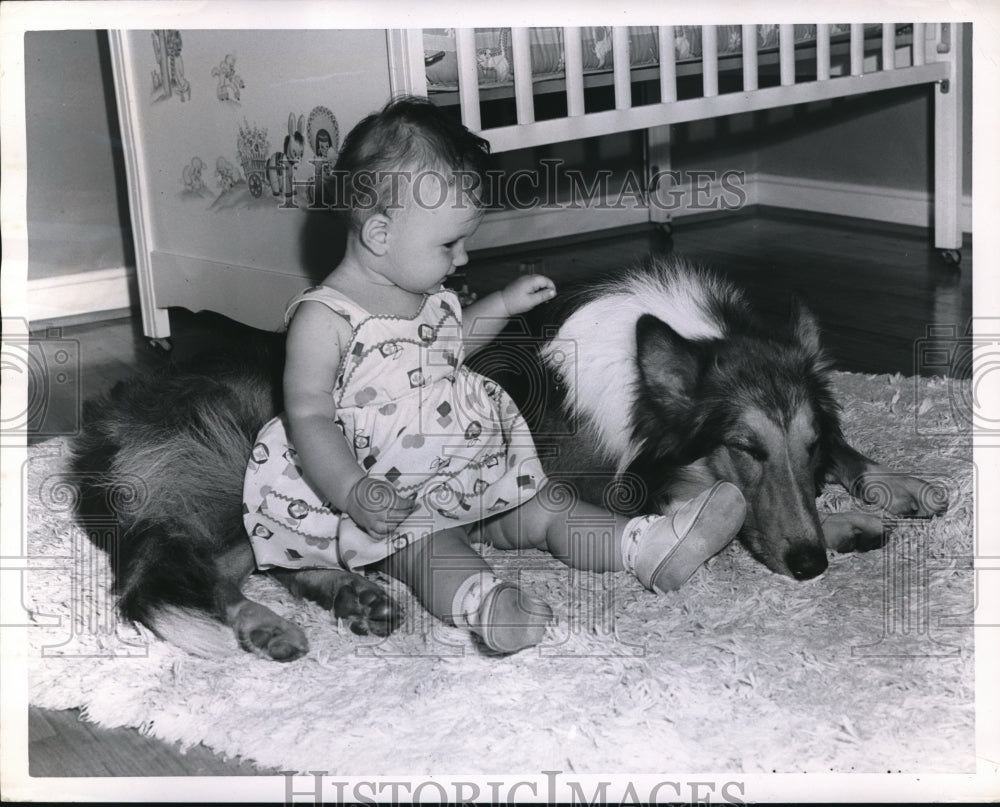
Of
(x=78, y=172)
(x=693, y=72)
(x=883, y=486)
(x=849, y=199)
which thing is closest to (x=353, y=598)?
(x=883, y=486)

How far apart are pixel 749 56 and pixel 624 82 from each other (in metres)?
0.33

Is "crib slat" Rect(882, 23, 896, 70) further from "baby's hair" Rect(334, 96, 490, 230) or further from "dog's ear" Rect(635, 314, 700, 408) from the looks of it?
"baby's hair" Rect(334, 96, 490, 230)

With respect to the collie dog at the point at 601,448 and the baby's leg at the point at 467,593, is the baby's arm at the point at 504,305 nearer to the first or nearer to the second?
the collie dog at the point at 601,448

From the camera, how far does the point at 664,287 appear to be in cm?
164

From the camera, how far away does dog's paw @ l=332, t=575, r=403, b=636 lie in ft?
4.41

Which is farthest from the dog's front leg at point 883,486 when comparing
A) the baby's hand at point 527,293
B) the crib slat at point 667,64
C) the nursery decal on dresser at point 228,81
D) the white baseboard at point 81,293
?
the white baseboard at point 81,293

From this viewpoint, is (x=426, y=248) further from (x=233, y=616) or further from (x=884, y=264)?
(x=884, y=264)

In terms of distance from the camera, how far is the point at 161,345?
2830 mm

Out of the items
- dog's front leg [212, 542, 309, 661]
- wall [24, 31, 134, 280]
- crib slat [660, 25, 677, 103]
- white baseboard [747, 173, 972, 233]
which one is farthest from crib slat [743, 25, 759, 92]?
wall [24, 31, 134, 280]

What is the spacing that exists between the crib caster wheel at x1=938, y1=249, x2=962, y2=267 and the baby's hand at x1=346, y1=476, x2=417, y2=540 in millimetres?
2278

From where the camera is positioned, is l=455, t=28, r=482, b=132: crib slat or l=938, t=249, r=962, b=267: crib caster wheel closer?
l=455, t=28, r=482, b=132: crib slat

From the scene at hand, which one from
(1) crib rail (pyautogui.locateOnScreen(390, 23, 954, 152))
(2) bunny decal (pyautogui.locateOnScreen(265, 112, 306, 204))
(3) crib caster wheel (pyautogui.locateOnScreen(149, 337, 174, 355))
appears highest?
(1) crib rail (pyautogui.locateOnScreen(390, 23, 954, 152))

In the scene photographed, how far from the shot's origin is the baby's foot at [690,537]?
1374 millimetres

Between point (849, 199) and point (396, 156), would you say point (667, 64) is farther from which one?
point (849, 199)
